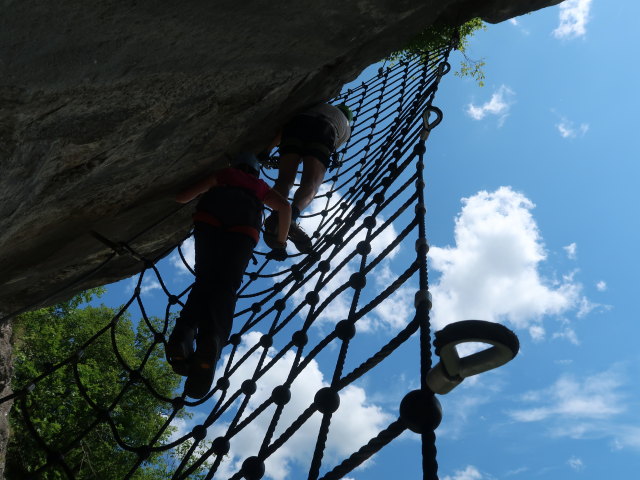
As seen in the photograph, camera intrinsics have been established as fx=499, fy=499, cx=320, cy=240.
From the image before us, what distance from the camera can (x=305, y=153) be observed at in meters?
3.02

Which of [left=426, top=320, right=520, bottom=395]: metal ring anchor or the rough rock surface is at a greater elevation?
the rough rock surface

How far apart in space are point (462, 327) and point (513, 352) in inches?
3.5

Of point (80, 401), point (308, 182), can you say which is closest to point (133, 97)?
point (308, 182)

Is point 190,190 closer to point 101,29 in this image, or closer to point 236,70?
point 236,70

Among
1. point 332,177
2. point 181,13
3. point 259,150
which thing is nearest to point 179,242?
point 259,150

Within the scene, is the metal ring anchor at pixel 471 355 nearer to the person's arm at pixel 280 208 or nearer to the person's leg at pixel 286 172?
the person's arm at pixel 280 208

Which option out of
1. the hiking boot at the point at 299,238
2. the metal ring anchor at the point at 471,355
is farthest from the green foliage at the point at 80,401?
the metal ring anchor at the point at 471,355

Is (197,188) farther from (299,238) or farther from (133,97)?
(133,97)

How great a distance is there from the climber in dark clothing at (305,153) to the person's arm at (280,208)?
37cm

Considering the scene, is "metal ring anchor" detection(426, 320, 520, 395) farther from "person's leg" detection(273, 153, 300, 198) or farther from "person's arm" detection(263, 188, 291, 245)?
"person's leg" detection(273, 153, 300, 198)

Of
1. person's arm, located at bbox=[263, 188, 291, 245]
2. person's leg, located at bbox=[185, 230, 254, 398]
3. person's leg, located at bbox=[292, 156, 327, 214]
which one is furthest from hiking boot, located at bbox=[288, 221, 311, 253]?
person's leg, located at bbox=[185, 230, 254, 398]

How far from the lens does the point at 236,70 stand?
186 centimetres

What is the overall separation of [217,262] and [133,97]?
2.60 feet

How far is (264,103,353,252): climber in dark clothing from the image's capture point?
2965 mm
